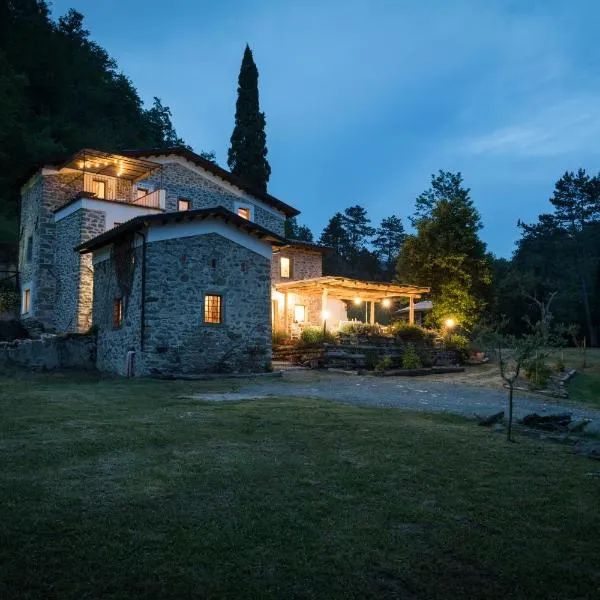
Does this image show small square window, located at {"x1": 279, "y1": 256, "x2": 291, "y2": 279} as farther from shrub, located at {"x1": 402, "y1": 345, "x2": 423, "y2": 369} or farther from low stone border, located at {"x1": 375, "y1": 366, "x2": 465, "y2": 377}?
low stone border, located at {"x1": 375, "y1": 366, "x2": 465, "y2": 377}

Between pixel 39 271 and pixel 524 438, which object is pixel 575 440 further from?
pixel 39 271

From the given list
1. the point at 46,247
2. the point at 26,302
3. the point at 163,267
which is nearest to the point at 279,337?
the point at 163,267

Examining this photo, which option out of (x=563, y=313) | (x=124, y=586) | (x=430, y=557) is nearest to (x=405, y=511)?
(x=430, y=557)

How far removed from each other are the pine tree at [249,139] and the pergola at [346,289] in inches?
496

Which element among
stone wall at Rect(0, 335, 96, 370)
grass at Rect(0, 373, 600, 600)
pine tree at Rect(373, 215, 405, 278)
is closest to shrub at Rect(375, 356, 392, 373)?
stone wall at Rect(0, 335, 96, 370)

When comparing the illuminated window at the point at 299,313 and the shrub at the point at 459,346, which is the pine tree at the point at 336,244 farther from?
the shrub at the point at 459,346

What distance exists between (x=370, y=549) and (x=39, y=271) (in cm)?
2346

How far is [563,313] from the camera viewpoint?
4112 cm

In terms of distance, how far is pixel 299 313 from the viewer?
27828mm

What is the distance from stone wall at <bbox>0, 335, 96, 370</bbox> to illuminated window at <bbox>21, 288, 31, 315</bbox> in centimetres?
641

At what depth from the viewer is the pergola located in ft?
74.7

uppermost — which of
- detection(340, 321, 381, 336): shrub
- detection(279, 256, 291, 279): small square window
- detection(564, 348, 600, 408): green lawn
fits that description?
detection(279, 256, 291, 279): small square window

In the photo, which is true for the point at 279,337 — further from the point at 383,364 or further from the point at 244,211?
the point at 244,211

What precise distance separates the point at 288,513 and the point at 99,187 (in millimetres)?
Result: 22448
